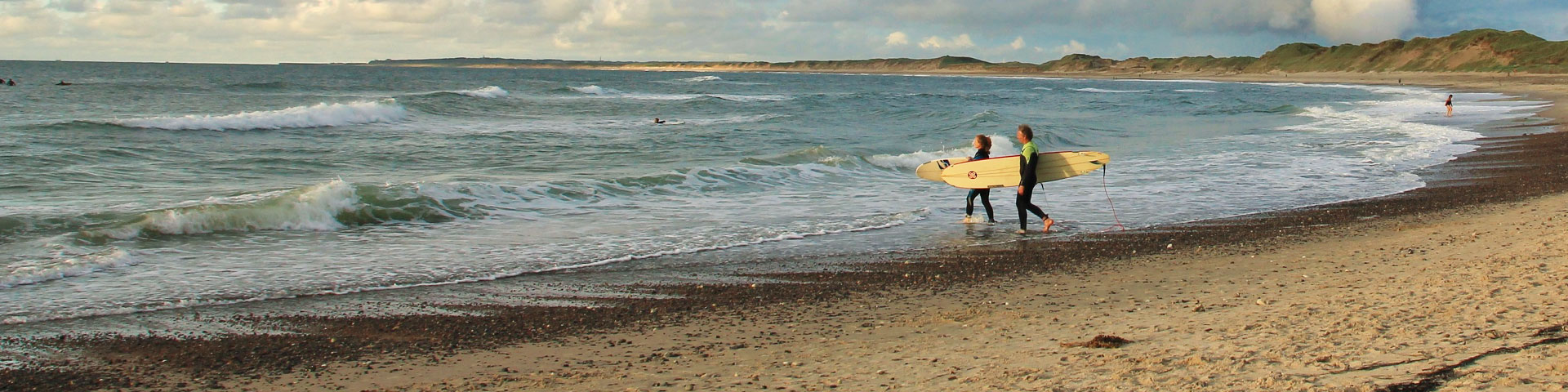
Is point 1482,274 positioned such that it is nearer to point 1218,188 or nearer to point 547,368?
point 547,368

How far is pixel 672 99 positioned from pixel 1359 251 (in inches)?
1845

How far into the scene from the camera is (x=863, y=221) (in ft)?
35.9

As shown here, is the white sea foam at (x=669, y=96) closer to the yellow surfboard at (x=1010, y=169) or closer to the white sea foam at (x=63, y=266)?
the yellow surfboard at (x=1010, y=169)

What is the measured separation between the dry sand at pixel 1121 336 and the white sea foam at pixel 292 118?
24.8 m

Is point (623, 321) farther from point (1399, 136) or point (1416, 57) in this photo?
point (1416, 57)

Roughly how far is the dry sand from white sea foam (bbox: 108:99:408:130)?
24800mm

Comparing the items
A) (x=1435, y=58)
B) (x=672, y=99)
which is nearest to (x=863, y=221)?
(x=672, y=99)

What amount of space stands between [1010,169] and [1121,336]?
571 centimetres

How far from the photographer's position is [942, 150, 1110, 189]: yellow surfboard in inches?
429

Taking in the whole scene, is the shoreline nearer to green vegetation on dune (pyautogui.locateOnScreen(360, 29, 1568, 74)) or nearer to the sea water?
the sea water

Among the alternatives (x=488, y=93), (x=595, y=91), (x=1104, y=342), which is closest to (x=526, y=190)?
(x=1104, y=342)

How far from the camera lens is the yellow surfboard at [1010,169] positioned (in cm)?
1090

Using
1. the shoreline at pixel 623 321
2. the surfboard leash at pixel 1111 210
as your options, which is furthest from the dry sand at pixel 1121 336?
the surfboard leash at pixel 1111 210

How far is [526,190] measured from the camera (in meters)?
13.0
